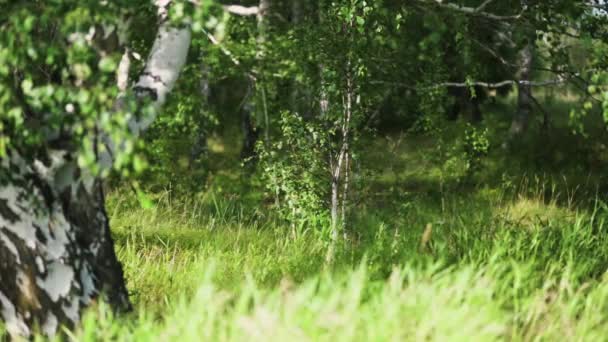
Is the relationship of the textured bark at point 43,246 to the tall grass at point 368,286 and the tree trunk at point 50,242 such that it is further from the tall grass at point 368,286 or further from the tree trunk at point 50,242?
the tall grass at point 368,286

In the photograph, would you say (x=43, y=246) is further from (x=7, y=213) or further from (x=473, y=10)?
(x=473, y=10)

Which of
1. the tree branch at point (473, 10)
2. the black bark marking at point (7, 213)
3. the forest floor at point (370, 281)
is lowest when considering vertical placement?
the forest floor at point (370, 281)

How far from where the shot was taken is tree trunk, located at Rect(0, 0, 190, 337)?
4023 millimetres

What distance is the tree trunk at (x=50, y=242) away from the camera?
13.2 feet

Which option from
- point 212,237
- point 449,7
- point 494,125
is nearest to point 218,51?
point 212,237

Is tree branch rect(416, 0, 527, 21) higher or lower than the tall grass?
higher

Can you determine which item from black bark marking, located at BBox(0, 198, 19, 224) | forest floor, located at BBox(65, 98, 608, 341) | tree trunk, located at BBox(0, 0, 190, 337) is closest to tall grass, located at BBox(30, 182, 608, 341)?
forest floor, located at BBox(65, 98, 608, 341)

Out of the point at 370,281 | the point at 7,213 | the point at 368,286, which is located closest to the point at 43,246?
the point at 7,213

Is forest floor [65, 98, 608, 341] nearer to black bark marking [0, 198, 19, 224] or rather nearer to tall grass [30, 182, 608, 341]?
tall grass [30, 182, 608, 341]

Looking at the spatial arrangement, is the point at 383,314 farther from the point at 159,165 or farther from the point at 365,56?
the point at 159,165

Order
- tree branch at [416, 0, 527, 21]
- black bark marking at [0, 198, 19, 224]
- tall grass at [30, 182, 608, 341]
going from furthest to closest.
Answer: tree branch at [416, 0, 527, 21]
black bark marking at [0, 198, 19, 224]
tall grass at [30, 182, 608, 341]

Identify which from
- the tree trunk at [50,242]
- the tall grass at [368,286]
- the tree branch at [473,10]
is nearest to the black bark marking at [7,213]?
the tree trunk at [50,242]

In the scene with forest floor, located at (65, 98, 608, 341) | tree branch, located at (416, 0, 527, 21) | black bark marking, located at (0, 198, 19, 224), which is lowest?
forest floor, located at (65, 98, 608, 341)

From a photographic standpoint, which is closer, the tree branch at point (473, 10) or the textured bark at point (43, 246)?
the textured bark at point (43, 246)
